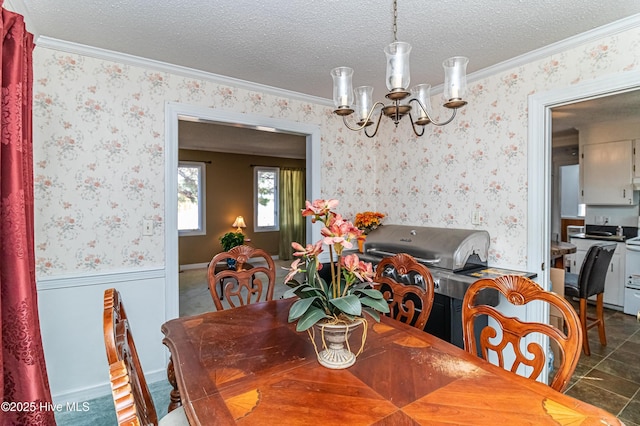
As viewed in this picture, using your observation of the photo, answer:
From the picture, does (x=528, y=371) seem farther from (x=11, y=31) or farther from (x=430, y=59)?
(x=11, y=31)

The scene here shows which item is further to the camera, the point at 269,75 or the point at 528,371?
the point at 269,75

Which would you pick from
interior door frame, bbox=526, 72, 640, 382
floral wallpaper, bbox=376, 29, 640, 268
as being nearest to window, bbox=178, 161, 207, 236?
floral wallpaper, bbox=376, 29, 640, 268

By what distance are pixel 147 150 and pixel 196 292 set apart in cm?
308

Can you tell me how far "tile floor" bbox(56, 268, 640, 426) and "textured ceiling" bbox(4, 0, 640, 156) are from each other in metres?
2.35

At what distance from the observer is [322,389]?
0.98 m

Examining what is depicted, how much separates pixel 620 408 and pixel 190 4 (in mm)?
3552

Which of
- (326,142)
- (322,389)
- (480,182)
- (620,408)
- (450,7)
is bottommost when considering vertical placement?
(620,408)

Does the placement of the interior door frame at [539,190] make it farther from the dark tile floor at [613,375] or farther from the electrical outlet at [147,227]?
the electrical outlet at [147,227]

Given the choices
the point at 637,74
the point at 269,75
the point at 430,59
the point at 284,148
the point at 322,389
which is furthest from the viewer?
the point at 284,148

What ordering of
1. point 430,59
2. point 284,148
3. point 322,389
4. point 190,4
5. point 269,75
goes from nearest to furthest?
point 322,389 → point 190,4 → point 430,59 → point 269,75 → point 284,148

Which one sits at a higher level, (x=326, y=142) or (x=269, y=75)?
(x=269, y=75)

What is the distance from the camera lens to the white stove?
12.5 ft

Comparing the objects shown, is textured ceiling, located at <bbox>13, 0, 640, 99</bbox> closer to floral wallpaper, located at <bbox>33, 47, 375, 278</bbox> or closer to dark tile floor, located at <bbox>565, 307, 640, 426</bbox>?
floral wallpaper, located at <bbox>33, 47, 375, 278</bbox>

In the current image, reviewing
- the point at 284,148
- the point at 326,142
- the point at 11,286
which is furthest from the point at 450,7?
A: the point at 284,148
